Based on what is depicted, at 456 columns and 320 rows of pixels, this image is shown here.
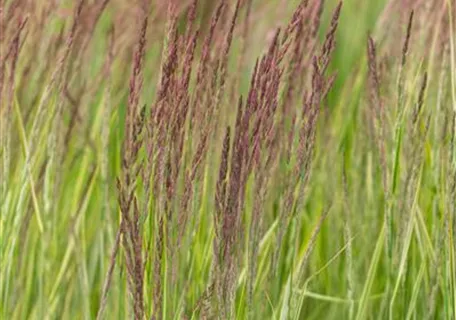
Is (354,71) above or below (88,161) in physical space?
above

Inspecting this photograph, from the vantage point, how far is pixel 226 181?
163 cm

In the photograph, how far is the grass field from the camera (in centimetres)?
167

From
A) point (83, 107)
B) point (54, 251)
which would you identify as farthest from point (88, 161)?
point (54, 251)

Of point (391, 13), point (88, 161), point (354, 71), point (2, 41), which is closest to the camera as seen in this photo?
point (2, 41)

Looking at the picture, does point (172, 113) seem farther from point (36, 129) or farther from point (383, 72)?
point (383, 72)

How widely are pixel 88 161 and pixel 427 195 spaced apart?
840 mm

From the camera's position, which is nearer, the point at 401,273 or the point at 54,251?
the point at 401,273

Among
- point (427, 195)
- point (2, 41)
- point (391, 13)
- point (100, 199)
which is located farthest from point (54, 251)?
point (391, 13)

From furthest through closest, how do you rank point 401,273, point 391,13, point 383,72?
point 391,13, point 383,72, point 401,273

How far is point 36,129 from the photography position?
2074 millimetres

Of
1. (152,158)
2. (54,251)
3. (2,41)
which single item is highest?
(2,41)

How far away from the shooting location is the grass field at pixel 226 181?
1.67 metres

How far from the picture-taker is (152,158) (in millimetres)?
1668

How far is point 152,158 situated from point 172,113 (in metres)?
0.07
